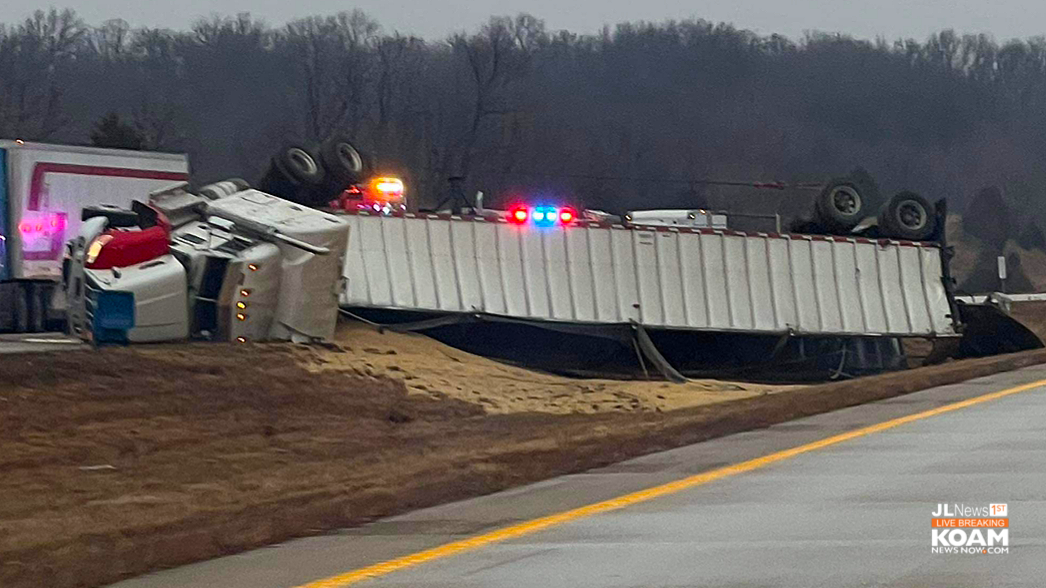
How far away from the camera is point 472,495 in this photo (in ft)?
40.3

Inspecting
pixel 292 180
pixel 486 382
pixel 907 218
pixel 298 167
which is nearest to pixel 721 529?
pixel 486 382

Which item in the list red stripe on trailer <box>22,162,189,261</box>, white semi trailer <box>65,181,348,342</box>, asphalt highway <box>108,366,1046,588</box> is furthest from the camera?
red stripe on trailer <box>22,162,189,261</box>

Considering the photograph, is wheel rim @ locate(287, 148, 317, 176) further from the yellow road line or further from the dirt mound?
the yellow road line

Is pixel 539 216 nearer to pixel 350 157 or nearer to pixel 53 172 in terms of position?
pixel 350 157

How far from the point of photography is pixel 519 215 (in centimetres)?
3041

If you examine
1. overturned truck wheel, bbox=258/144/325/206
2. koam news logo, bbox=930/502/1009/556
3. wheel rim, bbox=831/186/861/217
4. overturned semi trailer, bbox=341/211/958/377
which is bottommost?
koam news logo, bbox=930/502/1009/556

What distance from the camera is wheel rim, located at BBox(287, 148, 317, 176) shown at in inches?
1289

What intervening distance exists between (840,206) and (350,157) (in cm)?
1024

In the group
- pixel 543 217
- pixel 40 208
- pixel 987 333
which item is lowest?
pixel 987 333

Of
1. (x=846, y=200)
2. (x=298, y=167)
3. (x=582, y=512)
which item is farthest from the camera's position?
(x=846, y=200)

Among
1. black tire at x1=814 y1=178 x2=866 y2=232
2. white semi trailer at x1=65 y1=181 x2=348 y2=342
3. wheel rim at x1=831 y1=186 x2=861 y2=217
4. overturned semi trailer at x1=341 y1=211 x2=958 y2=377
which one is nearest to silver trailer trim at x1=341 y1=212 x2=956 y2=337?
overturned semi trailer at x1=341 y1=211 x2=958 y2=377

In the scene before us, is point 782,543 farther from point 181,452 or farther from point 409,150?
point 409,150

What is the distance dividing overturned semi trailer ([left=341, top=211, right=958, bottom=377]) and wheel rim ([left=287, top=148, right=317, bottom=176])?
404cm

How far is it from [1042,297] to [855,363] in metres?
18.3
